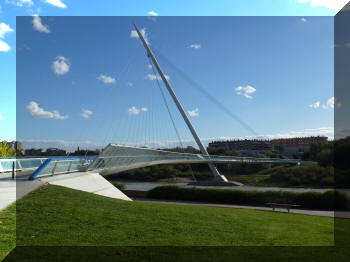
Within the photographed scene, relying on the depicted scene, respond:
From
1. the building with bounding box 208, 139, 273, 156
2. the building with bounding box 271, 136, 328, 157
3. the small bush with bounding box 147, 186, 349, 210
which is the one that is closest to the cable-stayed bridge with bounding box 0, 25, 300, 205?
the small bush with bounding box 147, 186, 349, 210

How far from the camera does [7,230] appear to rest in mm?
5617

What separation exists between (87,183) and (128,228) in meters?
7.17

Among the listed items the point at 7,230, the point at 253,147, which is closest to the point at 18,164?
the point at 7,230

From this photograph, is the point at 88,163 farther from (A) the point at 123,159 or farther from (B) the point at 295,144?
(B) the point at 295,144

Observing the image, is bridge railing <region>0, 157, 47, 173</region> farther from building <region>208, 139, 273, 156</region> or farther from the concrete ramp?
building <region>208, 139, 273, 156</region>

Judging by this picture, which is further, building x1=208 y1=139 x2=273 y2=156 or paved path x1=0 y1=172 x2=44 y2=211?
building x1=208 y1=139 x2=273 y2=156

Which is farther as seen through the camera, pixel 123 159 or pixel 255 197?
pixel 123 159

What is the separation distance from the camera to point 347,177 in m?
42.3

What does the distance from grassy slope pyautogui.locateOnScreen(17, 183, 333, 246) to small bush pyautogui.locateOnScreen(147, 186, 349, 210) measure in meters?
10.4

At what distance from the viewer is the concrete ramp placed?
37.4ft

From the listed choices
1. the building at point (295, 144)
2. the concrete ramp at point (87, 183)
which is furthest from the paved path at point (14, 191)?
the building at point (295, 144)
